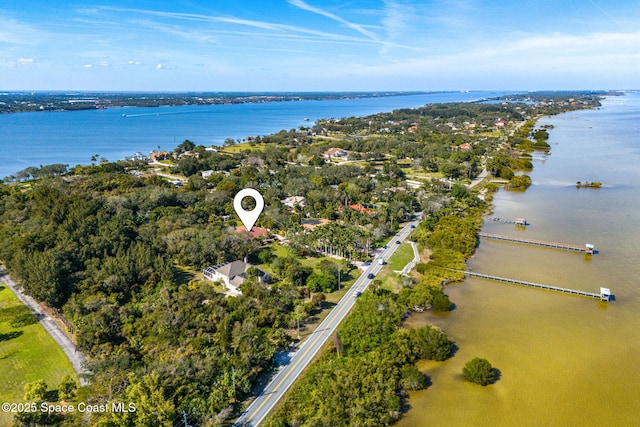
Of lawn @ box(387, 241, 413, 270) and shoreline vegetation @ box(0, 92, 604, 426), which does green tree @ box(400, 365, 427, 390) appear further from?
lawn @ box(387, 241, 413, 270)

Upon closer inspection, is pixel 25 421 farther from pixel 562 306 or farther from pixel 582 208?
pixel 582 208

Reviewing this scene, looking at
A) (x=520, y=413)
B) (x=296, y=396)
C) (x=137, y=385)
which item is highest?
(x=137, y=385)

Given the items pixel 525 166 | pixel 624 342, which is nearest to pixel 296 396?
pixel 624 342

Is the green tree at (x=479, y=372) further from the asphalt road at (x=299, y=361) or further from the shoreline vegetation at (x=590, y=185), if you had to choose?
the shoreline vegetation at (x=590, y=185)

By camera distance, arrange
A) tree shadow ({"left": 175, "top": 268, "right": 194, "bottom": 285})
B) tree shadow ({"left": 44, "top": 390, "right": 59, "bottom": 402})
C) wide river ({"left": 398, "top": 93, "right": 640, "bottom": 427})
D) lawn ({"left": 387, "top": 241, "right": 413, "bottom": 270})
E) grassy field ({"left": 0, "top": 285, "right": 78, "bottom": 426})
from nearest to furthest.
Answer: tree shadow ({"left": 44, "top": 390, "right": 59, "bottom": 402}), wide river ({"left": 398, "top": 93, "right": 640, "bottom": 427}), grassy field ({"left": 0, "top": 285, "right": 78, "bottom": 426}), tree shadow ({"left": 175, "top": 268, "right": 194, "bottom": 285}), lawn ({"left": 387, "top": 241, "right": 413, "bottom": 270})

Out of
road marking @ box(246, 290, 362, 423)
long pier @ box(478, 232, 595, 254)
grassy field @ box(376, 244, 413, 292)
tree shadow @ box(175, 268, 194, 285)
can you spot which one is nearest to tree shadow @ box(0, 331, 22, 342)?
tree shadow @ box(175, 268, 194, 285)

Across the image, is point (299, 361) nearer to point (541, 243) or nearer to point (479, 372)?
point (479, 372)

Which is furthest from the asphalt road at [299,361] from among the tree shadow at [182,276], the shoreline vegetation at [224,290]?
the tree shadow at [182,276]
